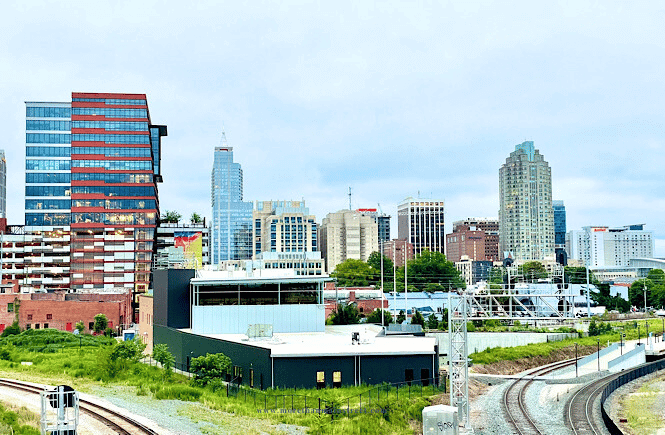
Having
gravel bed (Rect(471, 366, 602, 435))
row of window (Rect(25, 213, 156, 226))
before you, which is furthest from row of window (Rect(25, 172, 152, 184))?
gravel bed (Rect(471, 366, 602, 435))

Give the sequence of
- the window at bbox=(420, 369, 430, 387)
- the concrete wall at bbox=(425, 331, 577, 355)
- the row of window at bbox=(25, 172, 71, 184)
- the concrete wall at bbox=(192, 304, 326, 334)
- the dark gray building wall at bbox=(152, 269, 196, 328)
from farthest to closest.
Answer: the row of window at bbox=(25, 172, 71, 184)
the concrete wall at bbox=(425, 331, 577, 355)
the dark gray building wall at bbox=(152, 269, 196, 328)
the concrete wall at bbox=(192, 304, 326, 334)
the window at bbox=(420, 369, 430, 387)

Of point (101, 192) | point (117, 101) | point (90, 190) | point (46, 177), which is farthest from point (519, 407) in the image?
point (46, 177)

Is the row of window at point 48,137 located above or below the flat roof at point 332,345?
above

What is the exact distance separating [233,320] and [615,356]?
131 feet

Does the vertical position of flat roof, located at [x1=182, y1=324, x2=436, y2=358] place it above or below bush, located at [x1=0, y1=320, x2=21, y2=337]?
above

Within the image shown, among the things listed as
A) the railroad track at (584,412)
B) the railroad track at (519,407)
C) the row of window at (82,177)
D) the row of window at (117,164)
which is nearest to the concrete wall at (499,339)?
the railroad track at (519,407)

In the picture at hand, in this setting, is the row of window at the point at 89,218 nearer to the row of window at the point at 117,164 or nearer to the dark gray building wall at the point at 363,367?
the row of window at the point at 117,164

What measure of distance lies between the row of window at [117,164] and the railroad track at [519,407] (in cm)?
10513

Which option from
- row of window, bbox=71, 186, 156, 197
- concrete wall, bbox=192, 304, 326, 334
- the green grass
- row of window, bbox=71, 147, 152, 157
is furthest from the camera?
row of window, bbox=71, 186, 156, 197

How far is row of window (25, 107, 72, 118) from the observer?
149m

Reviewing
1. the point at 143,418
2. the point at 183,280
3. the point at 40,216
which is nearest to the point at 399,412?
the point at 143,418

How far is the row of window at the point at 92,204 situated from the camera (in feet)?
474

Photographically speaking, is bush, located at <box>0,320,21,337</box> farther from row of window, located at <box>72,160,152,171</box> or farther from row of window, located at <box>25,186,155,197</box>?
row of window, located at <box>72,160,152,171</box>

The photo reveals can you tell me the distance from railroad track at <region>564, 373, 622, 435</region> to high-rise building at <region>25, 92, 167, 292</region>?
107 metres
